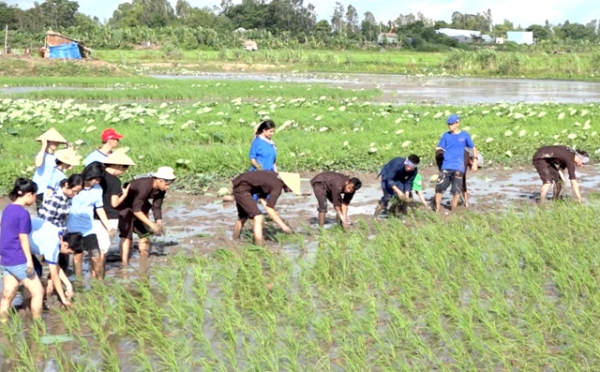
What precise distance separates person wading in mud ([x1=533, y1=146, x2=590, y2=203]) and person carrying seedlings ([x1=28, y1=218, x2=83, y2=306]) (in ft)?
20.6

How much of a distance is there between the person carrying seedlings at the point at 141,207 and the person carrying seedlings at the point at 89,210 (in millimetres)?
552

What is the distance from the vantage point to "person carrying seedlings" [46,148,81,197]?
738 cm

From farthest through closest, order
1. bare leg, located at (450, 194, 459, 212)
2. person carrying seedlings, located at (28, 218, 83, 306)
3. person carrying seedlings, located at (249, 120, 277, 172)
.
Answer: bare leg, located at (450, 194, 459, 212) → person carrying seedlings, located at (249, 120, 277, 172) → person carrying seedlings, located at (28, 218, 83, 306)

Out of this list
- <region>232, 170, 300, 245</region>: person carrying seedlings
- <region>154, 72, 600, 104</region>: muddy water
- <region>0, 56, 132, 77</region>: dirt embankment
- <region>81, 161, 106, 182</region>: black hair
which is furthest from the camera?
<region>0, 56, 132, 77</region>: dirt embankment

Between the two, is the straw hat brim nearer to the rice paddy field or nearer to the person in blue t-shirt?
the rice paddy field

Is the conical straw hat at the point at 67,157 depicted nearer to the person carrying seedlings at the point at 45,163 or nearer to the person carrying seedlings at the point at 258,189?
the person carrying seedlings at the point at 45,163

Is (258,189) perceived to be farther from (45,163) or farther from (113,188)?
(45,163)

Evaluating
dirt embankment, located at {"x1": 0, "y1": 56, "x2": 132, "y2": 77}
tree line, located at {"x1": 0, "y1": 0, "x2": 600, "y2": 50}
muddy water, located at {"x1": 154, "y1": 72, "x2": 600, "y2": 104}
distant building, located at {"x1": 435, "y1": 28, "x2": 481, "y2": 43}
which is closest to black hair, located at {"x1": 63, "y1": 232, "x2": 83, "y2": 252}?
muddy water, located at {"x1": 154, "y1": 72, "x2": 600, "y2": 104}

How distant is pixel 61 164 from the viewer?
7.60 metres

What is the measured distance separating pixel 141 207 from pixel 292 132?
30.1 feet

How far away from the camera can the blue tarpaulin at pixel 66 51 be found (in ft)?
144

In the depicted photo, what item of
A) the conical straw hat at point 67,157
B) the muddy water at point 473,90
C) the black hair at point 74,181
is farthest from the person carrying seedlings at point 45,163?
the muddy water at point 473,90

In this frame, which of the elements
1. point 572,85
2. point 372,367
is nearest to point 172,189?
point 372,367

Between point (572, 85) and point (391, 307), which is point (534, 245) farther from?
point (572, 85)
